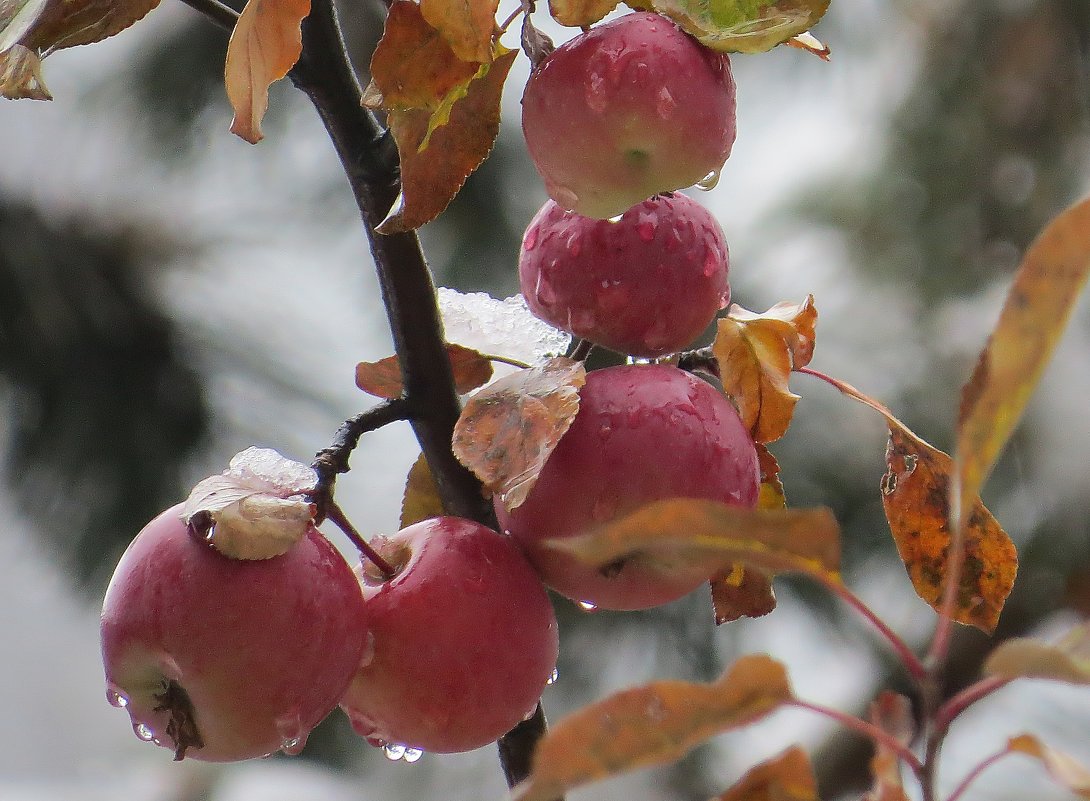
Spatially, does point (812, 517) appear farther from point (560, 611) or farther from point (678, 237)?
point (560, 611)

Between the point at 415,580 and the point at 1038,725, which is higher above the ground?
the point at 415,580

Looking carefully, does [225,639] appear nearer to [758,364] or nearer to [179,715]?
[179,715]

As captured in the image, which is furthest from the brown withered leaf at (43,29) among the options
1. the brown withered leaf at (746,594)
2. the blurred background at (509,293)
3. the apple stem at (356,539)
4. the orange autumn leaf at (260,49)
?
the blurred background at (509,293)

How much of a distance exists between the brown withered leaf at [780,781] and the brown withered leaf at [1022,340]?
7 centimetres

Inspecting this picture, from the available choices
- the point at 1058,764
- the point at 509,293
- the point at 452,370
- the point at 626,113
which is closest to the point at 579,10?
the point at 626,113

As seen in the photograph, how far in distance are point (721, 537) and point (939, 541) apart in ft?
0.61

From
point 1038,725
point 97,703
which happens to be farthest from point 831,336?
point 97,703

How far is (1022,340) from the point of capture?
239 millimetres

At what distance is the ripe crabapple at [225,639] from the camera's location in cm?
32

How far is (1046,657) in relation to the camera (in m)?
0.23

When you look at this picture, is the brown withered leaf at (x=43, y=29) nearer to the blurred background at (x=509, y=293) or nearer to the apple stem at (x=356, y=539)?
the apple stem at (x=356, y=539)

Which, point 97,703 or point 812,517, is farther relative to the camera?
point 97,703

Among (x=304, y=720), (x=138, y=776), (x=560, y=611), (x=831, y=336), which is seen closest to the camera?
(x=304, y=720)

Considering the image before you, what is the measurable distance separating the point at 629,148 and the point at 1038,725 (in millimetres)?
→ 1471
